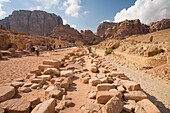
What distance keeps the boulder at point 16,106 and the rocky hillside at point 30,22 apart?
301 feet

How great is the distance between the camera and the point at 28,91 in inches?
81.6

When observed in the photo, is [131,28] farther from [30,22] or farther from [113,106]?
[30,22]

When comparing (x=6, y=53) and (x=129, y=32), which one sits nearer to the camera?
(x=6, y=53)

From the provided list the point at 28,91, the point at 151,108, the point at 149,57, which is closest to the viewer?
the point at 151,108

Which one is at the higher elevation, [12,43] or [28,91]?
[12,43]

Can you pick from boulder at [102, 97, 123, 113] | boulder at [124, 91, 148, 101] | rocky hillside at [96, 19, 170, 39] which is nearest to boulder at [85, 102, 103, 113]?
boulder at [102, 97, 123, 113]

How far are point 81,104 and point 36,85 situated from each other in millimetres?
1363

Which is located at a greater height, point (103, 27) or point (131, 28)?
point (103, 27)

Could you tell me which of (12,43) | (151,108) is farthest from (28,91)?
(12,43)

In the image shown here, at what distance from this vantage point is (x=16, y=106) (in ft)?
4.46

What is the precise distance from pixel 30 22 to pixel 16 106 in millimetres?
101932

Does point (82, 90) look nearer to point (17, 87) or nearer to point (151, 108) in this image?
point (151, 108)

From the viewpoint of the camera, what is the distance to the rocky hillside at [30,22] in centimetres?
8031

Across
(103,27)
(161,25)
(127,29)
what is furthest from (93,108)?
(103,27)
